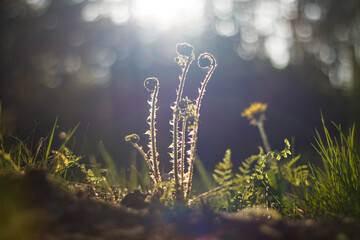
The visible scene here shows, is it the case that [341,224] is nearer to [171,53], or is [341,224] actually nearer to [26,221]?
[26,221]

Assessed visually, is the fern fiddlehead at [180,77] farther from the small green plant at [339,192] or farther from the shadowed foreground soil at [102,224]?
the small green plant at [339,192]

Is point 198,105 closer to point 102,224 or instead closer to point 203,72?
point 102,224

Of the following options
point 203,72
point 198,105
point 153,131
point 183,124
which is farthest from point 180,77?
point 203,72

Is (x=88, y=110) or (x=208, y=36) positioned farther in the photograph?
(x=208, y=36)

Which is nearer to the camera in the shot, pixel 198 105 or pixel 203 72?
pixel 198 105

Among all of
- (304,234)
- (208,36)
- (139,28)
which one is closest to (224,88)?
(208,36)
